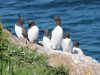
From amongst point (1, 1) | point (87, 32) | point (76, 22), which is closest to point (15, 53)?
point (87, 32)

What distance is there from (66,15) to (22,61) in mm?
38822

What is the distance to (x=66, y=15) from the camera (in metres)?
53.5

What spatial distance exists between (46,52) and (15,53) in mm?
3121

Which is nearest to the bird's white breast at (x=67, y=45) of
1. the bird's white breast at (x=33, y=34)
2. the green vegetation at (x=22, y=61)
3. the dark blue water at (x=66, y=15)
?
the bird's white breast at (x=33, y=34)

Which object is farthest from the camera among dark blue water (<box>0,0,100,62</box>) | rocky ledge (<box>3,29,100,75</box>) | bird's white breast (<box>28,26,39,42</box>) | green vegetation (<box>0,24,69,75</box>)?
dark blue water (<box>0,0,100,62</box>)

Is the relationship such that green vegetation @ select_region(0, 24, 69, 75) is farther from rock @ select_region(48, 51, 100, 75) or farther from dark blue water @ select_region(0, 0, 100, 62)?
dark blue water @ select_region(0, 0, 100, 62)

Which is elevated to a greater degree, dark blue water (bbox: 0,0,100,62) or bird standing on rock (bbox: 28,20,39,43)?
bird standing on rock (bbox: 28,20,39,43)

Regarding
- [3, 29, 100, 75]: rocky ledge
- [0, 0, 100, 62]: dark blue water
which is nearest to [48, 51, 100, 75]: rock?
[3, 29, 100, 75]: rocky ledge

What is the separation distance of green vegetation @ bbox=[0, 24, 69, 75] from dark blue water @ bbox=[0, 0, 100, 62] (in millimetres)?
24259

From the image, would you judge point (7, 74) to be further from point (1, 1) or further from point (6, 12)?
point (1, 1)

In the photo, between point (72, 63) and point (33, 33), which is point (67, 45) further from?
point (72, 63)

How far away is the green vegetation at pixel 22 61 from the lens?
11.7 metres

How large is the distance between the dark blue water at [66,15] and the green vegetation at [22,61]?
24.3m

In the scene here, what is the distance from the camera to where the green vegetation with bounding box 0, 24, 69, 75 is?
463 inches
